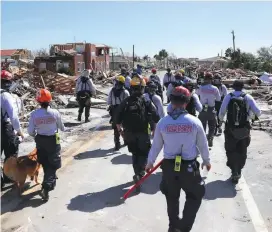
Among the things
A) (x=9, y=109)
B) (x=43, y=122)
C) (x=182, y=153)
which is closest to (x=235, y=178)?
(x=182, y=153)

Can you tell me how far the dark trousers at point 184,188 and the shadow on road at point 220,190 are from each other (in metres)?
1.86

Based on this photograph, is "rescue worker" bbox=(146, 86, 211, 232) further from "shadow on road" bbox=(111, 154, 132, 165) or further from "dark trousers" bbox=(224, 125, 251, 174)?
"shadow on road" bbox=(111, 154, 132, 165)

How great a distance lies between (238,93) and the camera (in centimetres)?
741

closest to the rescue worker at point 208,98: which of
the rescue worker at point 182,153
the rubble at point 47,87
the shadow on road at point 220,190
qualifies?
the shadow on road at point 220,190

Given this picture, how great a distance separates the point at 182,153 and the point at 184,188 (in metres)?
0.42

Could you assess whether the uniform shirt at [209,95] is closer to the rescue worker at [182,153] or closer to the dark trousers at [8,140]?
the dark trousers at [8,140]

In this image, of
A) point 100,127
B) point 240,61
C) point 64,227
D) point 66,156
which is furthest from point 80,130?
point 240,61

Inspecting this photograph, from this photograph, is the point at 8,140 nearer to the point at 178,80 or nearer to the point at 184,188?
the point at 184,188

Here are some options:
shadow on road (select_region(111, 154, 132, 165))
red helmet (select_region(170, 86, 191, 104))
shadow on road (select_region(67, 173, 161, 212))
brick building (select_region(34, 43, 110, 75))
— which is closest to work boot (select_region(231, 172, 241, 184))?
shadow on road (select_region(67, 173, 161, 212))

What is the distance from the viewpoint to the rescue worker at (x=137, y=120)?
6.98 m

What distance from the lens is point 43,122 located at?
21.7 ft

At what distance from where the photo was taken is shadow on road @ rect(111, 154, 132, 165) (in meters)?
9.02

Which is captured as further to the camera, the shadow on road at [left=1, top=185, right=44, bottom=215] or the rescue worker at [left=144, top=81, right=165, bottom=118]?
the rescue worker at [left=144, top=81, right=165, bottom=118]

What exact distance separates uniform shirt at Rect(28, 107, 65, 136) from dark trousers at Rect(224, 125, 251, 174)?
3320 mm
